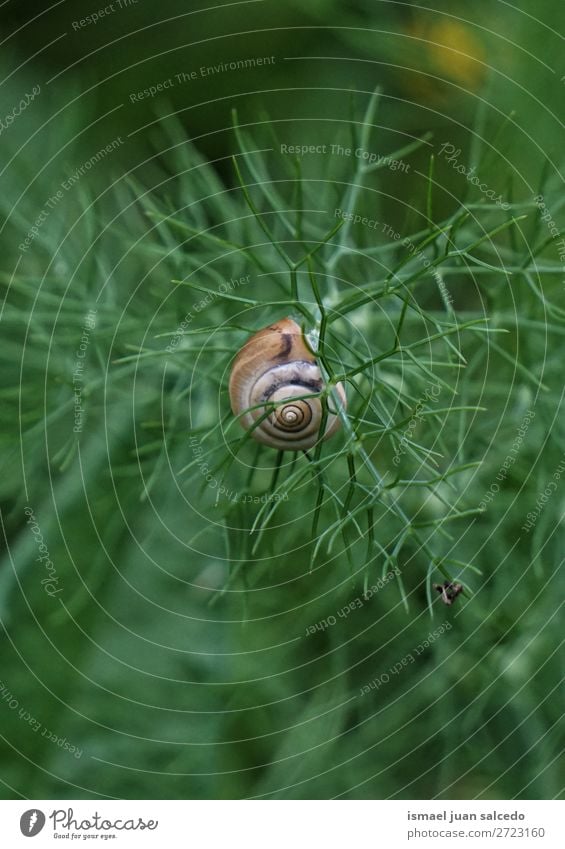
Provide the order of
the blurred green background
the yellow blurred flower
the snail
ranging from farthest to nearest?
the yellow blurred flower
the blurred green background
the snail

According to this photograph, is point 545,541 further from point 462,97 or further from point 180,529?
point 462,97

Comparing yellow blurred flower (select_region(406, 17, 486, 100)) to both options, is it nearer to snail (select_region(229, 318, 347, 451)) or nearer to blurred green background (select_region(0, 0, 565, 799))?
blurred green background (select_region(0, 0, 565, 799))

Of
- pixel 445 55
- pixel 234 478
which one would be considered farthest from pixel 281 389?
pixel 445 55

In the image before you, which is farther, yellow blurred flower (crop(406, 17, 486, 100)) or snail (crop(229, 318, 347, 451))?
yellow blurred flower (crop(406, 17, 486, 100))

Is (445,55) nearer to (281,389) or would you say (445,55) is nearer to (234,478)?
(234,478)

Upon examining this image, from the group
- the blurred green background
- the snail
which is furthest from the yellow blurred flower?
the snail

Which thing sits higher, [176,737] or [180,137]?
[180,137]
